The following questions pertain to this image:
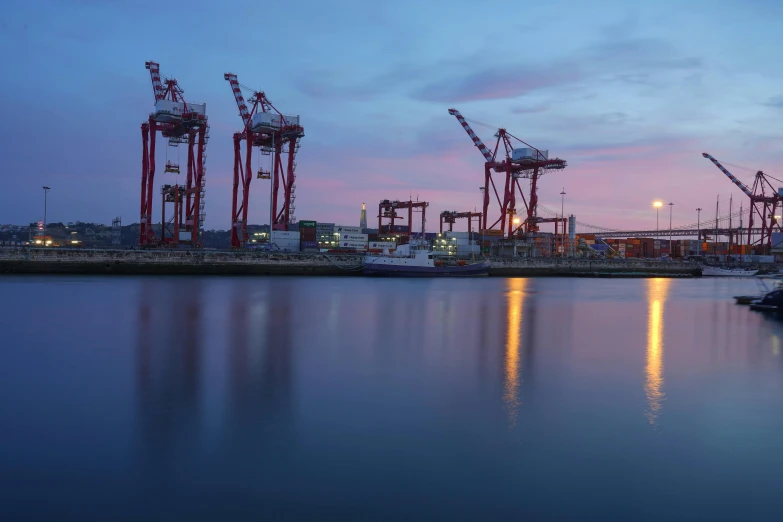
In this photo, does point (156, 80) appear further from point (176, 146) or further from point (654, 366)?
point (654, 366)

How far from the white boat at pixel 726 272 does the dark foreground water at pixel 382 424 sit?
178 feet

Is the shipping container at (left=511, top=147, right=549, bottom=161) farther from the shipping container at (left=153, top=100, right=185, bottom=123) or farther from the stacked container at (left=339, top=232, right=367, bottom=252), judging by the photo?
the shipping container at (left=153, top=100, right=185, bottom=123)

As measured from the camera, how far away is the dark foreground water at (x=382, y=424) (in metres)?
4.87

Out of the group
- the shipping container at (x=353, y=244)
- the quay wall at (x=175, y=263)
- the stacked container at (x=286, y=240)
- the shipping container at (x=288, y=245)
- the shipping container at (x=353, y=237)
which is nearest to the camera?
the quay wall at (x=175, y=263)

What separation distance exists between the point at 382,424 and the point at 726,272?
67269 mm

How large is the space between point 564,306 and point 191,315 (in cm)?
1569

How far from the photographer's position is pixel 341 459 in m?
5.73

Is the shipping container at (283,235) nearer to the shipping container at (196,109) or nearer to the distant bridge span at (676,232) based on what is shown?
the shipping container at (196,109)

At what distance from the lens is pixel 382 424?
7016mm

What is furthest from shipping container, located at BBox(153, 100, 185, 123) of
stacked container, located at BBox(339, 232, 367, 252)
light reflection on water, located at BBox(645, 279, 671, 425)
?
light reflection on water, located at BBox(645, 279, 671, 425)

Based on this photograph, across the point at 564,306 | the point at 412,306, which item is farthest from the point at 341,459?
the point at 564,306

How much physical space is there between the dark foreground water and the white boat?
54169 mm

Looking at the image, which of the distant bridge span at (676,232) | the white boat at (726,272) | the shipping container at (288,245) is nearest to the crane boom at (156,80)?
the shipping container at (288,245)

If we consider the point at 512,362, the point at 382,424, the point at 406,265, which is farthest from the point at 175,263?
the point at 382,424
